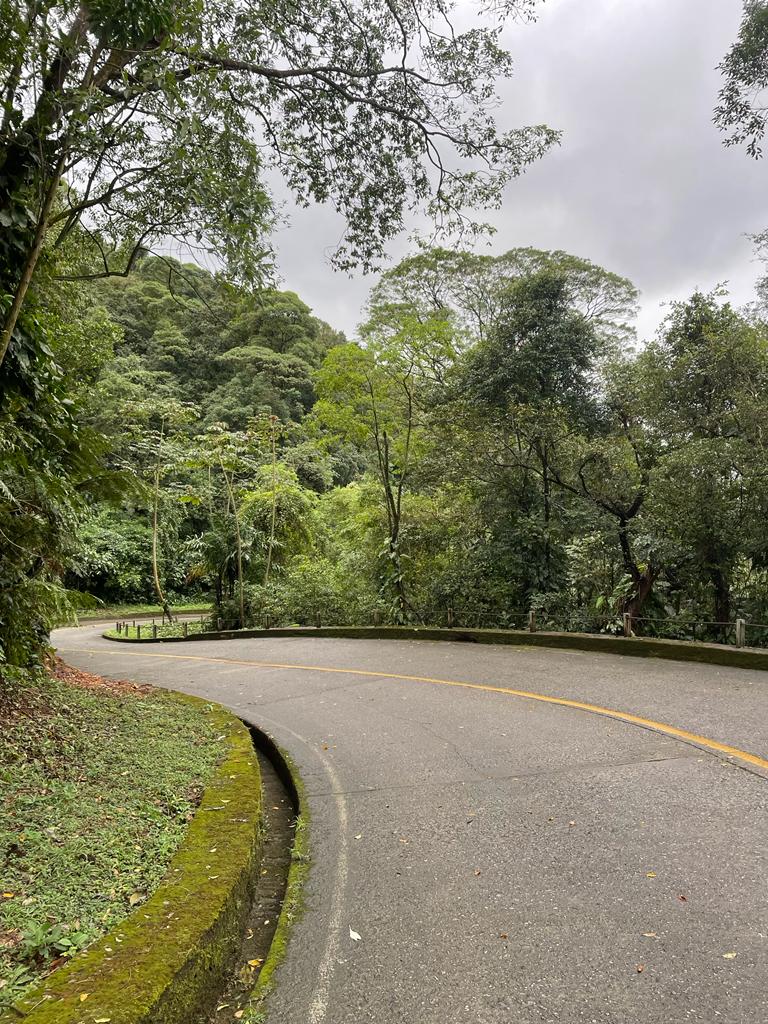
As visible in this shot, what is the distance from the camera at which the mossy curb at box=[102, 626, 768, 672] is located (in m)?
8.85

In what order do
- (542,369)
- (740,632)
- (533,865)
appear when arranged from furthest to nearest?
1. (542,369)
2. (740,632)
3. (533,865)

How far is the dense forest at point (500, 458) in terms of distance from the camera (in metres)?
10.4

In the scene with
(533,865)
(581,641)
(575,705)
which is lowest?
(533,865)

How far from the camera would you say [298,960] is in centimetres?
283

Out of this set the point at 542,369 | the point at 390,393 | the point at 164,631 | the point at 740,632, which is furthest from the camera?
the point at 164,631

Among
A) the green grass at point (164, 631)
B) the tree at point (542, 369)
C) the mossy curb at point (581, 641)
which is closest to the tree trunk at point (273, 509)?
the green grass at point (164, 631)

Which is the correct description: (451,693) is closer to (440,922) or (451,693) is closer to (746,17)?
(440,922)

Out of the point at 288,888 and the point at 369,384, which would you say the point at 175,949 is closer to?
the point at 288,888

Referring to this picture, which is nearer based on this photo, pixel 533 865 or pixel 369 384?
pixel 533 865

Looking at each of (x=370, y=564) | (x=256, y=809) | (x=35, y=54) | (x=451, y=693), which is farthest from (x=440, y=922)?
(x=370, y=564)

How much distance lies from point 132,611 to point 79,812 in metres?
35.9

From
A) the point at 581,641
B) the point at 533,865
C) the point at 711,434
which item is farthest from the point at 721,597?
the point at 533,865

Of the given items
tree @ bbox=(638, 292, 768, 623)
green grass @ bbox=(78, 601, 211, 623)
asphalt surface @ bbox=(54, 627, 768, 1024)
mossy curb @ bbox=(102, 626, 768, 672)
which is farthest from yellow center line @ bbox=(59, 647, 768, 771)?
green grass @ bbox=(78, 601, 211, 623)

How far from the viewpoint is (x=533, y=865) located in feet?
11.4
